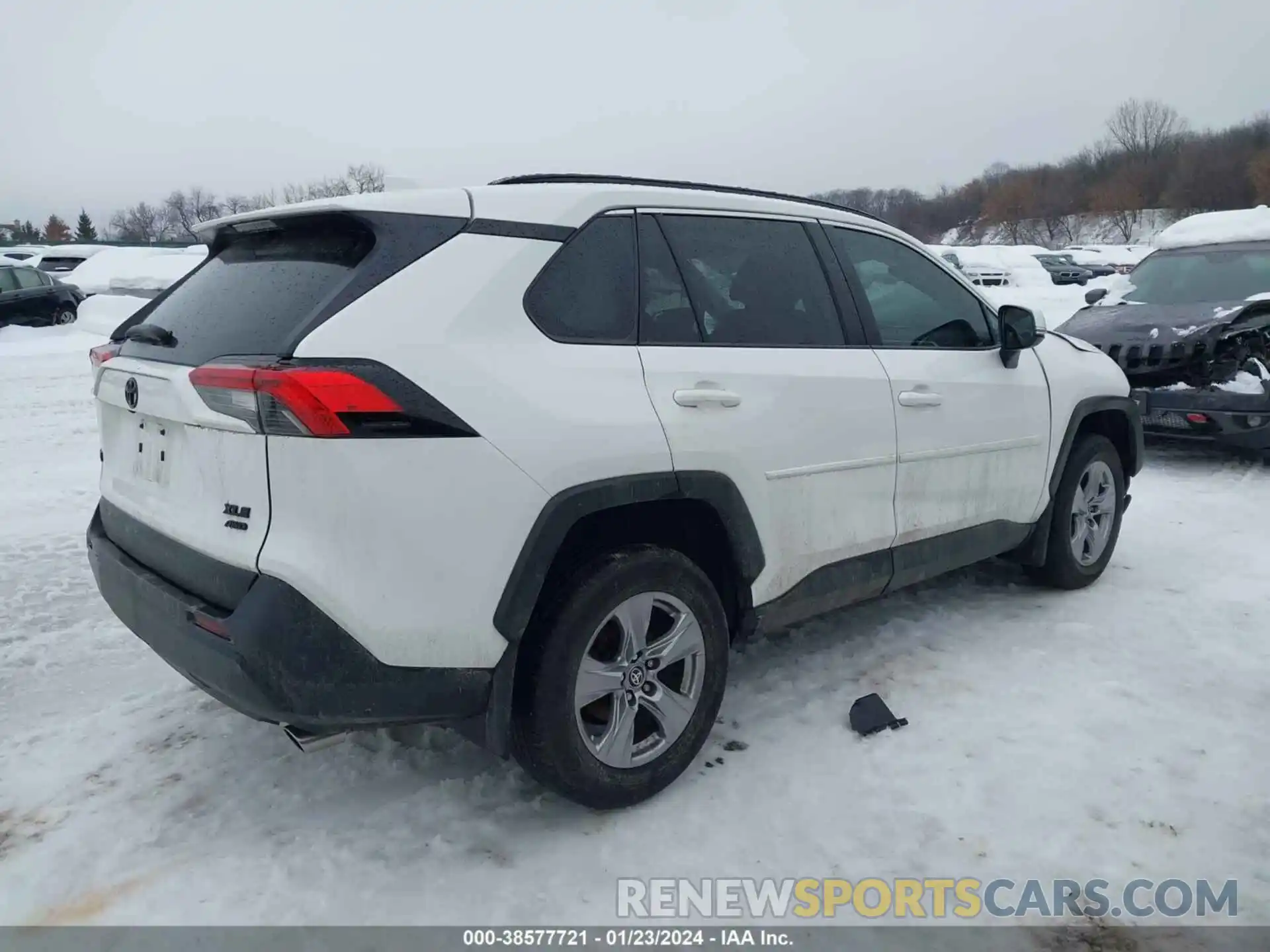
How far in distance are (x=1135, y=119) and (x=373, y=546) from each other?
360 ft

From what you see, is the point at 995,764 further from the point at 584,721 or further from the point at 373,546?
the point at 373,546

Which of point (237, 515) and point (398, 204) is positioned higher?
point (398, 204)

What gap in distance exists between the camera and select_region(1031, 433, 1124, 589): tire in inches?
181

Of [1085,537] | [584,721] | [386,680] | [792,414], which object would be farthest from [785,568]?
[1085,537]

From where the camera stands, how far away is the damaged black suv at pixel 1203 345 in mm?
6992

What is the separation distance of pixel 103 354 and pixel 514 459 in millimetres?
1673

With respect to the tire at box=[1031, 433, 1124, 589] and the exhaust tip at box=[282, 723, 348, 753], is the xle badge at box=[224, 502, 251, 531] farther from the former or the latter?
the tire at box=[1031, 433, 1124, 589]

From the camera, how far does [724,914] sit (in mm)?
2451

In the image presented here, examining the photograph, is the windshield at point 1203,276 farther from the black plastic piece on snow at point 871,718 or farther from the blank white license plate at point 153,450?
the blank white license plate at point 153,450

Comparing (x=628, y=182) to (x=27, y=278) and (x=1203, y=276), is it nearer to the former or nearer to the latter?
(x=1203, y=276)

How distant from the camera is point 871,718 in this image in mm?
3389

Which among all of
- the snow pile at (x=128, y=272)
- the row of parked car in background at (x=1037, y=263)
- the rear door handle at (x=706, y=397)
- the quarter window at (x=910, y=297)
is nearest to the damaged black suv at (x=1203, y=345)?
the quarter window at (x=910, y=297)

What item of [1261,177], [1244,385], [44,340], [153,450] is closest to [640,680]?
[153,450]

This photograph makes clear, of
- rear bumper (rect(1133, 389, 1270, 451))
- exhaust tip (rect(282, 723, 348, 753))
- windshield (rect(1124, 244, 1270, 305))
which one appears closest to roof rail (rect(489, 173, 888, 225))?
exhaust tip (rect(282, 723, 348, 753))
